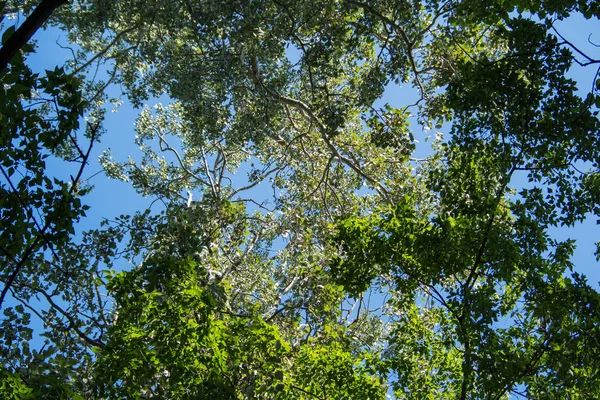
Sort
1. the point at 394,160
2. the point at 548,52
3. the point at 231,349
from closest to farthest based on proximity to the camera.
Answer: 1. the point at 548,52
2. the point at 231,349
3. the point at 394,160

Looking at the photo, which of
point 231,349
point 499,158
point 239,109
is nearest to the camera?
point 499,158

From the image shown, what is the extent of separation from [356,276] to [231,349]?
2105 millimetres

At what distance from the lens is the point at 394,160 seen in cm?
1400

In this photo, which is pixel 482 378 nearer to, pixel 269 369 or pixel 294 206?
pixel 269 369

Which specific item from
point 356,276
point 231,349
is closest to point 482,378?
point 356,276

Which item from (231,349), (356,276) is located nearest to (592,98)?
(356,276)

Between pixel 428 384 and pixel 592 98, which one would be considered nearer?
pixel 592 98

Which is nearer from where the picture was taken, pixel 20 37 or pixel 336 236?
pixel 20 37

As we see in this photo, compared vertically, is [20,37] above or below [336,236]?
below

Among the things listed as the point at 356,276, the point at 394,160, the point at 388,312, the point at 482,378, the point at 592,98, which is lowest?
the point at 482,378

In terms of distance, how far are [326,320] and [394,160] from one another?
5.99m

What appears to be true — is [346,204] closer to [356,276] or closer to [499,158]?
[356,276]

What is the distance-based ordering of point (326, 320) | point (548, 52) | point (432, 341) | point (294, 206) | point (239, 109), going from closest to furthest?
point (548, 52), point (432, 341), point (326, 320), point (239, 109), point (294, 206)

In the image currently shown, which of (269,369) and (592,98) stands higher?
(592,98)
